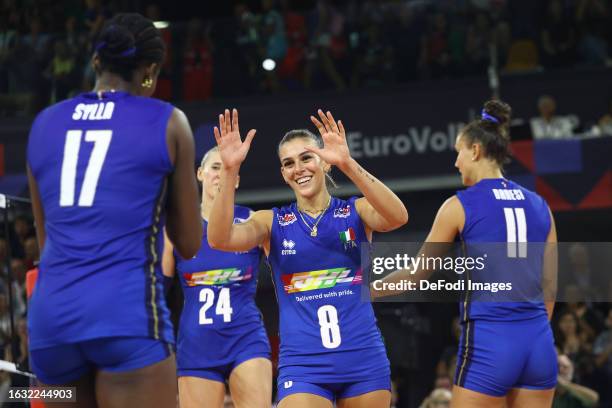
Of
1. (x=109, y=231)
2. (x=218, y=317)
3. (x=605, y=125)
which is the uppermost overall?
(x=605, y=125)

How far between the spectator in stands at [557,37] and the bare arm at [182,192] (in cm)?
1033

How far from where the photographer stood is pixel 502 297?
5320mm

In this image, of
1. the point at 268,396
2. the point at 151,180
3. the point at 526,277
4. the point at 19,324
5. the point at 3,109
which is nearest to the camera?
the point at 151,180

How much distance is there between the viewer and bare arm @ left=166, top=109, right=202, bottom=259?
11.0ft

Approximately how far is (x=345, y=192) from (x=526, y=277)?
7.37 metres

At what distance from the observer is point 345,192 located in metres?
12.7

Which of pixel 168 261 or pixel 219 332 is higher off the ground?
pixel 168 261

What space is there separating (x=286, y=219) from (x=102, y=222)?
2.35m

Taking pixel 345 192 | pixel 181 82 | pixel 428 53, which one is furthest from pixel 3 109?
pixel 428 53

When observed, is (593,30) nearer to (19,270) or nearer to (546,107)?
(546,107)

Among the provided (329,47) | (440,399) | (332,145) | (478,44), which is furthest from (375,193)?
(329,47)

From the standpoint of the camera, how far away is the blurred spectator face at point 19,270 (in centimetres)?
865

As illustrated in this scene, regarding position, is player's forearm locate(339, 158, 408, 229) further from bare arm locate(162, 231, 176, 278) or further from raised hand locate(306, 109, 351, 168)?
bare arm locate(162, 231, 176, 278)

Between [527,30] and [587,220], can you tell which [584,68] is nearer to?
[527,30]
